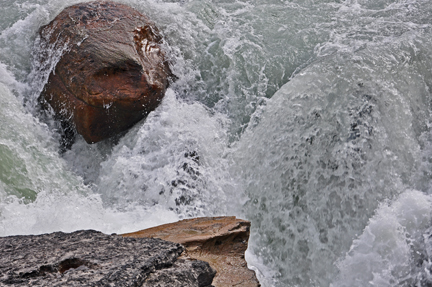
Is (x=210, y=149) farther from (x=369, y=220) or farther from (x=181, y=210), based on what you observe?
(x=369, y=220)

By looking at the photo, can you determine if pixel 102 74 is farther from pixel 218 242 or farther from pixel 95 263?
pixel 95 263

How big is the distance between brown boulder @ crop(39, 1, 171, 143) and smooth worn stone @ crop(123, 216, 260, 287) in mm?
1718

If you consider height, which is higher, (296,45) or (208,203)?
(296,45)

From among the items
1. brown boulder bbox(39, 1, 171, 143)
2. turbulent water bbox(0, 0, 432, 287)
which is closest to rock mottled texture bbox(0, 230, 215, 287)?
turbulent water bbox(0, 0, 432, 287)

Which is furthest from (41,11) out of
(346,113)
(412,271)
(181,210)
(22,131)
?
(412,271)

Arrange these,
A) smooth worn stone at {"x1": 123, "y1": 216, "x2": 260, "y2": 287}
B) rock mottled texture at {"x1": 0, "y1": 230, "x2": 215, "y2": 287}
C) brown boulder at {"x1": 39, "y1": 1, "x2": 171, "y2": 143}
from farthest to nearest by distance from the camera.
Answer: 1. brown boulder at {"x1": 39, "y1": 1, "x2": 171, "y2": 143}
2. smooth worn stone at {"x1": 123, "y1": 216, "x2": 260, "y2": 287}
3. rock mottled texture at {"x1": 0, "y1": 230, "x2": 215, "y2": 287}

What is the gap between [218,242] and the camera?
2.41 meters

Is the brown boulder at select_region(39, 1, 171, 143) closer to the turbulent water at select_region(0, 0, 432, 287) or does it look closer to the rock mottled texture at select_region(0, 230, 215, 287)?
the turbulent water at select_region(0, 0, 432, 287)

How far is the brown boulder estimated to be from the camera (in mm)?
3988

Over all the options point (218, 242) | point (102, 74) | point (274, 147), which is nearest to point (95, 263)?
point (218, 242)

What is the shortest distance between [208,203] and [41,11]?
307 centimetres

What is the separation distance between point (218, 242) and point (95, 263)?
1.01 metres

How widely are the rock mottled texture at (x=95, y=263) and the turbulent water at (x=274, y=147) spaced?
1373 millimetres

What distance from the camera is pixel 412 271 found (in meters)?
2.66
